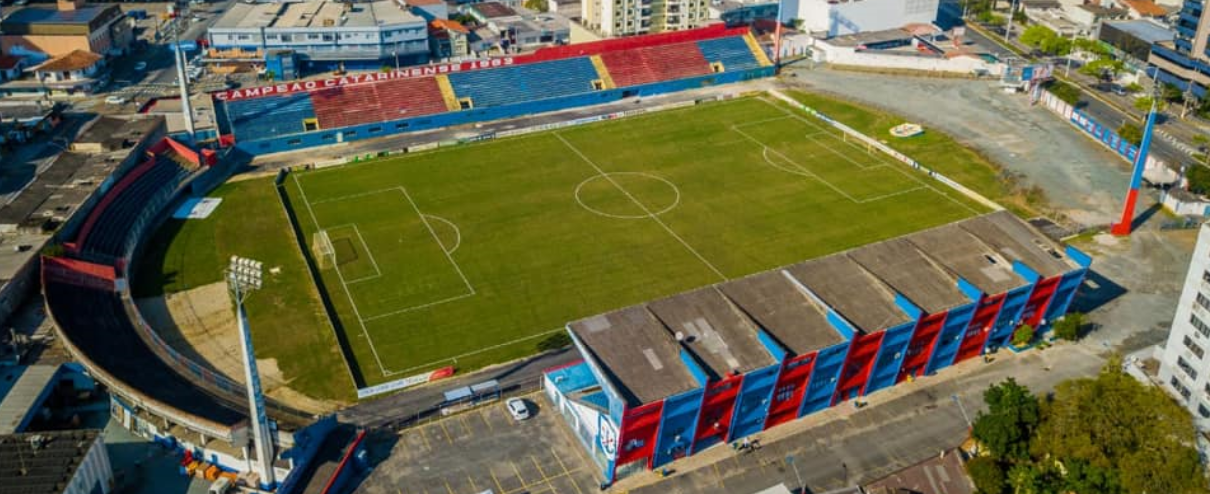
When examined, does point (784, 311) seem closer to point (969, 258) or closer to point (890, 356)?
point (890, 356)

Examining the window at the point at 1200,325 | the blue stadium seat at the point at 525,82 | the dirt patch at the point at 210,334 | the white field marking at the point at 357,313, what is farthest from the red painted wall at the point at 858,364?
the blue stadium seat at the point at 525,82

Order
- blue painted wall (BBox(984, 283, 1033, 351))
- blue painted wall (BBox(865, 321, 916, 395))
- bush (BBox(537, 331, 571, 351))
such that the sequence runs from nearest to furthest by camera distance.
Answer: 1. blue painted wall (BBox(865, 321, 916, 395))
2. blue painted wall (BBox(984, 283, 1033, 351))
3. bush (BBox(537, 331, 571, 351))

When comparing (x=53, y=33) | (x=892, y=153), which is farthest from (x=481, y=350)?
(x=53, y=33)

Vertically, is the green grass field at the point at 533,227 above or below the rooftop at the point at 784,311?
below

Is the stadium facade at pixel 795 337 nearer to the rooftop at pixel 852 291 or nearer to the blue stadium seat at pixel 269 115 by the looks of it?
the rooftop at pixel 852 291

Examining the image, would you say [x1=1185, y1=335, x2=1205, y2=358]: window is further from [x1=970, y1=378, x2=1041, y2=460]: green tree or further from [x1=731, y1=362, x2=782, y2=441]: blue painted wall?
[x1=731, y1=362, x2=782, y2=441]: blue painted wall

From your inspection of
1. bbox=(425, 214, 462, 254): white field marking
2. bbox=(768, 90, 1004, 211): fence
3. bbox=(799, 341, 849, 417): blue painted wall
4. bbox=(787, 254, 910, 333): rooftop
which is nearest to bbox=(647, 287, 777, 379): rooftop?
bbox=(799, 341, 849, 417): blue painted wall
